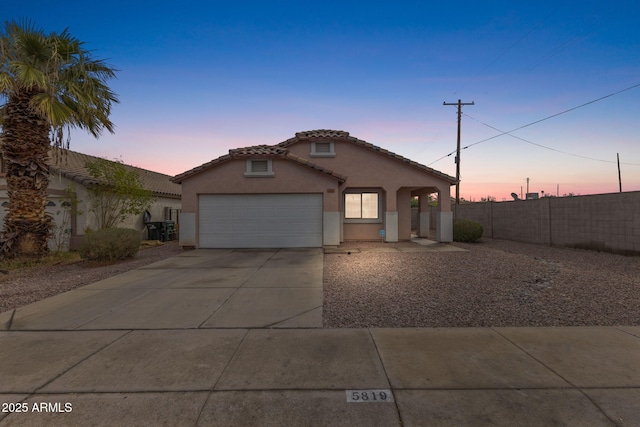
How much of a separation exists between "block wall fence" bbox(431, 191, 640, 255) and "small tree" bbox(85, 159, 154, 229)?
19114mm

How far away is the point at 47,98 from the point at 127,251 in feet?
18.3

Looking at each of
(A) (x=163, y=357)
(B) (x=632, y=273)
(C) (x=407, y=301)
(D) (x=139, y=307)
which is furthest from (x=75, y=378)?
(B) (x=632, y=273)

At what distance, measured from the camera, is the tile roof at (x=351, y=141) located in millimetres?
14805

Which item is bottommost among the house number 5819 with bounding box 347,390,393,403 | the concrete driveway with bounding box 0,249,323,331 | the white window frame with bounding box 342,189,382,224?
the house number 5819 with bounding box 347,390,393,403

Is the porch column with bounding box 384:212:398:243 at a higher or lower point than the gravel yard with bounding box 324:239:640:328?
higher

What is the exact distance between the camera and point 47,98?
9859 mm

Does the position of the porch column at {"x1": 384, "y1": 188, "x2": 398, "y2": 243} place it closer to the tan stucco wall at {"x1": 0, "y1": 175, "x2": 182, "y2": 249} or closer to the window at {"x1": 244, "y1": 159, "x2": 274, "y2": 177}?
the window at {"x1": 244, "y1": 159, "x2": 274, "y2": 177}

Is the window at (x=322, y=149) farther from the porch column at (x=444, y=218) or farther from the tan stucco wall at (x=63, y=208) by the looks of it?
the tan stucco wall at (x=63, y=208)

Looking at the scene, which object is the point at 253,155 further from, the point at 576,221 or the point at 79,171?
the point at 576,221

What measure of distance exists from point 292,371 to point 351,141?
13.2 m

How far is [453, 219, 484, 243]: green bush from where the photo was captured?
49.9 feet

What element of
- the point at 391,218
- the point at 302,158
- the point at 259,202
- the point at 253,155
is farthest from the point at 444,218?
the point at 253,155

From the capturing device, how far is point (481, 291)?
6.42m

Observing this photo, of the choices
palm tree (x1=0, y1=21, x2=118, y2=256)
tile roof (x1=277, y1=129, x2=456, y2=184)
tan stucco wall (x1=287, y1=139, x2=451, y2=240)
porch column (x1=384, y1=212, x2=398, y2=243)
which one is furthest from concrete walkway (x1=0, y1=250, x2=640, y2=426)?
tile roof (x1=277, y1=129, x2=456, y2=184)
